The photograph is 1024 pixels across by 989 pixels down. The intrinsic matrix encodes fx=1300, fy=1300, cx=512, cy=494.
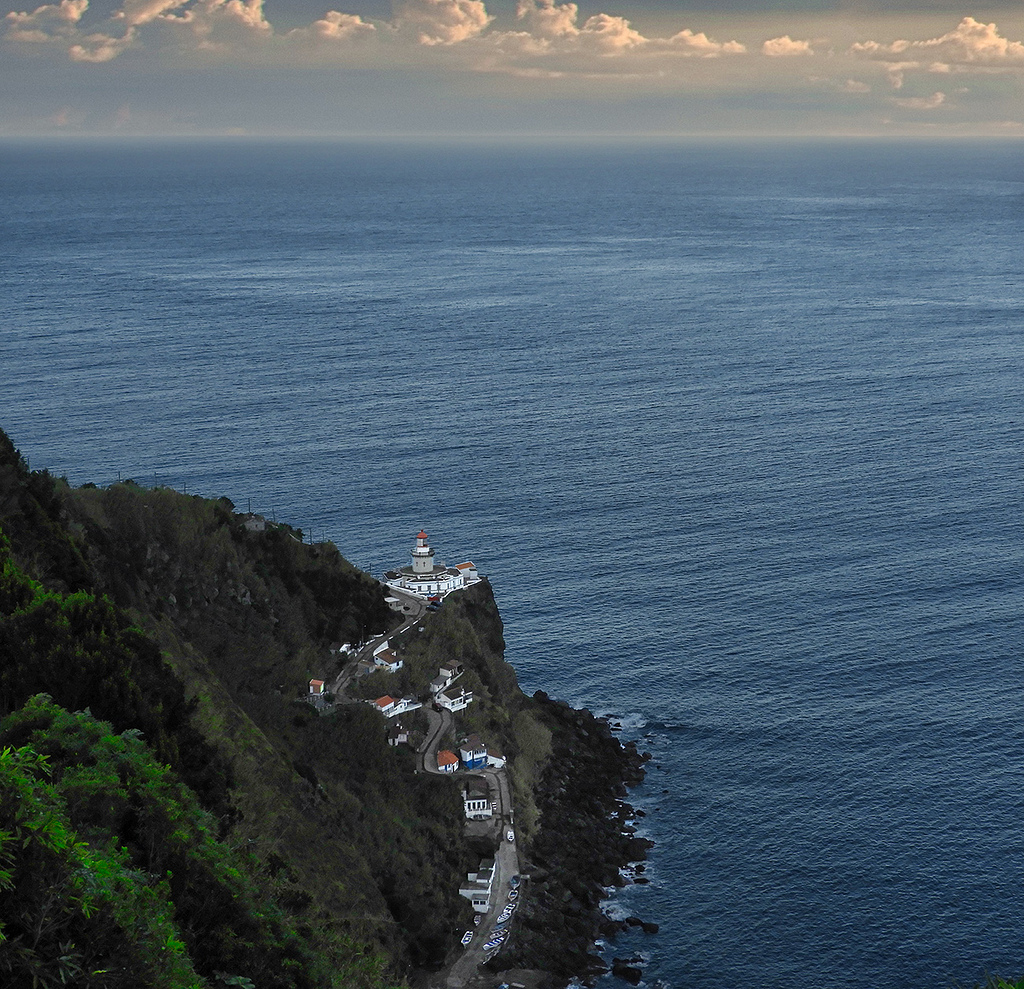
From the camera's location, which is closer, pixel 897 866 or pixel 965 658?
pixel 897 866

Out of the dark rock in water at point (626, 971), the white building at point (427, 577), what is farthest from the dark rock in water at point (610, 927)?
the white building at point (427, 577)

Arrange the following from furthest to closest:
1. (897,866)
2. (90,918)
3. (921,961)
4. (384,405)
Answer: (384,405) → (897,866) → (921,961) → (90,918)

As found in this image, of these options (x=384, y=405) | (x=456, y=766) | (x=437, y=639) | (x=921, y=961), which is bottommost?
(x=921, y=961)

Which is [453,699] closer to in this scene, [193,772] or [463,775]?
[463,775]

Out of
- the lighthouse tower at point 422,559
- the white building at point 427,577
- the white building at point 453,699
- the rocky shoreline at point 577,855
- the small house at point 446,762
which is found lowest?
the rocky shoreline at point 577,855

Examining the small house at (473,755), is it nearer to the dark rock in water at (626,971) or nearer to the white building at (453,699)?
the white building at (453,699)

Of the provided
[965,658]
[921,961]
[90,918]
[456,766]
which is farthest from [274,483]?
[90,918]

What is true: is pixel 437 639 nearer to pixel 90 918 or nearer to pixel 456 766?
pixel 456 766
